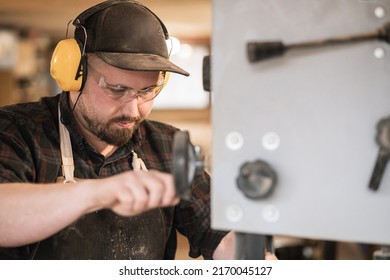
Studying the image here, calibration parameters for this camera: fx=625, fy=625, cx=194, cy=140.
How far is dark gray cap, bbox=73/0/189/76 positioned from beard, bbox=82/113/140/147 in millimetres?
165

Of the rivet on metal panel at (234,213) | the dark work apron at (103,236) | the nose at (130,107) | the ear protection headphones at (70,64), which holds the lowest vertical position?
the dark work apron at (103,236)

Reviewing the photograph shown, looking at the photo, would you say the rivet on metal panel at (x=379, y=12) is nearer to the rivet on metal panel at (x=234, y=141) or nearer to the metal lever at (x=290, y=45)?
the metal lever at (x=290, y=45)

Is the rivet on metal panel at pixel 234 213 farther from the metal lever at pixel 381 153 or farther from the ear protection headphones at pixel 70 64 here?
the ear protection headphones at pixel 70 64

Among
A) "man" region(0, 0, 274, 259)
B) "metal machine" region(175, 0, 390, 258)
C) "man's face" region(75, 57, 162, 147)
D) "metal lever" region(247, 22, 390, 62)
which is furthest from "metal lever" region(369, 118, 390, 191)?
"man's face" region(75, 57, 162, 147)

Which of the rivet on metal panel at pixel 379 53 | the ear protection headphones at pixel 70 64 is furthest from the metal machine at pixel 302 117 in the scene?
the ear protection headphones at pixel 70 64

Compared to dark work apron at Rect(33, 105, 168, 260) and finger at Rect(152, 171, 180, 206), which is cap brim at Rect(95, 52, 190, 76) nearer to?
dark work apron at Rect(33, 105, 168, 260)

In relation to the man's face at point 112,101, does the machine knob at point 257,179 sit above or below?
below

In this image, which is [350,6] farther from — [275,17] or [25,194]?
[25,194]

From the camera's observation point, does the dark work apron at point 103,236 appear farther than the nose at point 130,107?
No

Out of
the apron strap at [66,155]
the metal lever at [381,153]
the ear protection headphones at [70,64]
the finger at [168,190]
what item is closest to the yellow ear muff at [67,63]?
the ear protection headphones at [70,64]

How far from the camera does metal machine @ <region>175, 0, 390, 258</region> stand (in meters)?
0.88

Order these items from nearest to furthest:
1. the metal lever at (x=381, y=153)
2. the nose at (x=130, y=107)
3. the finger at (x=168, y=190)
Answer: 1. the metal lever at (x=381, y=153)
2. the finger at (x=168, y=190)
3. the nose at (x=130, y=107)

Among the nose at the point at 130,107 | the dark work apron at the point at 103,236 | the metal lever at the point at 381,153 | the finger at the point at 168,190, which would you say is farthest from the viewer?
the nose at the point at 130,107

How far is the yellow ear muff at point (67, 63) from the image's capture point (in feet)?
4.93
